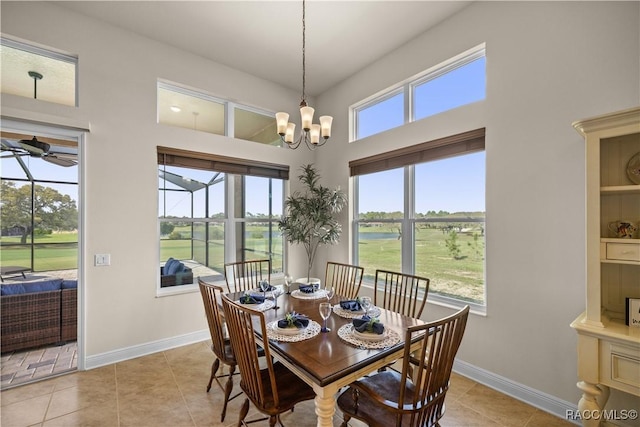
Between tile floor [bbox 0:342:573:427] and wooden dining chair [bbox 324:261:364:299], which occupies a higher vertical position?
wooden dining chair [bbox 324:261:364:299]

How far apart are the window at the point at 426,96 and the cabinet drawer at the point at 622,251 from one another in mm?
1685

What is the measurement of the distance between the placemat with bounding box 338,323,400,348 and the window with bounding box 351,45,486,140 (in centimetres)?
237

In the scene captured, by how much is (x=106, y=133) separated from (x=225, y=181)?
137 centimetres

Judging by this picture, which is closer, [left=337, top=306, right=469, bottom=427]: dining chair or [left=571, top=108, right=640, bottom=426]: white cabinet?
[left=337, top=306, right=469, bottom=427]: dining chair

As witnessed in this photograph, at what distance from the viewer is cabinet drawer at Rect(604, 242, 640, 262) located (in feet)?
5.16

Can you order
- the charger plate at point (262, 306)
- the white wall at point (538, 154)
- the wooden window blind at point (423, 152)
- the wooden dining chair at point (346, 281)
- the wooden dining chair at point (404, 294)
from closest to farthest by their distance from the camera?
the white wall at point (538, 154)
the charger plate at point (262, 306)
the wooden dining chair at point (404, 294)
the wooden window blind at point (423, 152)
the wooden dining chair at point (346, 281)

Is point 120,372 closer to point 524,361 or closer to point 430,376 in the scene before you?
point 430,376

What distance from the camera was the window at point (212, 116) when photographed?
344cm

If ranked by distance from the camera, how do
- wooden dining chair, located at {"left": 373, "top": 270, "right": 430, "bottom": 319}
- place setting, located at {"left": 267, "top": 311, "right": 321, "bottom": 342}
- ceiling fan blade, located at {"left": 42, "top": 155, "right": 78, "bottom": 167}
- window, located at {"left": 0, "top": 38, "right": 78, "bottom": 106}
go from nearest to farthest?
place setting, located at {"left": 267, "top": 311, "right": 321, "bottom": 342} < wooden dining chair, located at {"left": 373, "top": 270, "right": 430, "bottom": 319} < window, located at {"left": 0, "top": 38, "right": 78, "bottom": 106} < ceiling fan blade, located at {"left": 42, "top": 155, "right": 78, "bottom": 167}

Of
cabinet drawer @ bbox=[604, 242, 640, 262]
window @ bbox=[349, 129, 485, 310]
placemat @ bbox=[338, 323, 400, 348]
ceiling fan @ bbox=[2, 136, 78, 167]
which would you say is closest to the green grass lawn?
window @ bbox=[349, 129, 485, 310]

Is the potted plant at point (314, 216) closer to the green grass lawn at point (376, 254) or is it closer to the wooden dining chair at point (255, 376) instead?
the green grass lawn at point (376, 254)

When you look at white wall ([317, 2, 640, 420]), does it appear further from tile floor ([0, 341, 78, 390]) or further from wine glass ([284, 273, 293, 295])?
tile floor ([0, 341, 78, 390])

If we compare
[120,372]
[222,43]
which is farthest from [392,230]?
[120,372]

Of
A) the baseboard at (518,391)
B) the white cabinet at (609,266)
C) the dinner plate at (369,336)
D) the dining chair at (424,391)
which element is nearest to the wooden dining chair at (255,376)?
the dining chair at (424,391)
